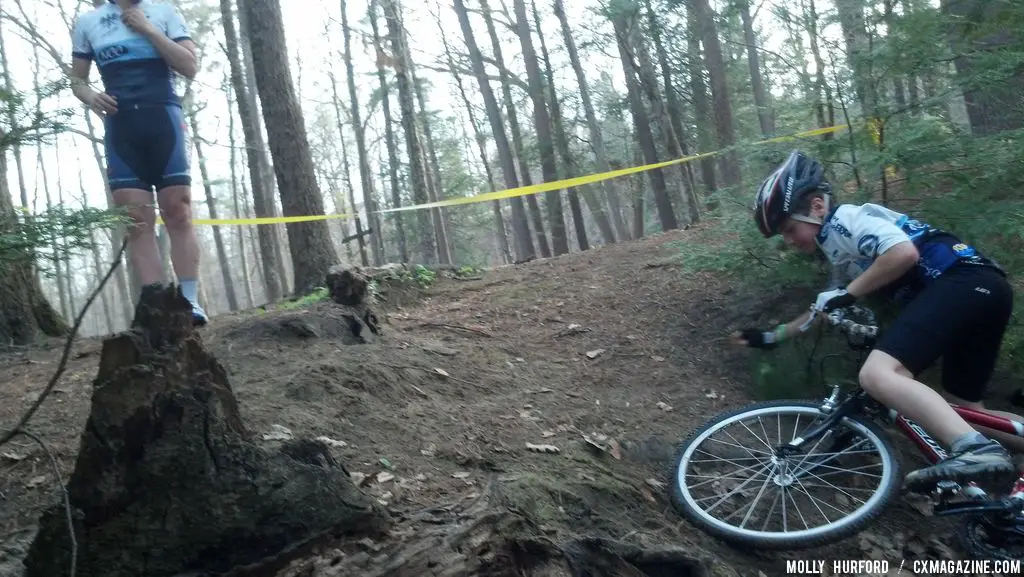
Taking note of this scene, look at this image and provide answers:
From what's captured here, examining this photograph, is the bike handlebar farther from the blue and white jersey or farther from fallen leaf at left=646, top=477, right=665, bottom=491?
the blue and white jersey

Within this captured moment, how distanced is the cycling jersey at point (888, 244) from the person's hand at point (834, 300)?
0.22m

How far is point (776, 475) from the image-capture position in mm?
3814

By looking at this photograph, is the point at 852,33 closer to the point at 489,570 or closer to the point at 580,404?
the point at 580,404

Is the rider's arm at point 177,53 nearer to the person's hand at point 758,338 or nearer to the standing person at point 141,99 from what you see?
the standing person at point 141,99

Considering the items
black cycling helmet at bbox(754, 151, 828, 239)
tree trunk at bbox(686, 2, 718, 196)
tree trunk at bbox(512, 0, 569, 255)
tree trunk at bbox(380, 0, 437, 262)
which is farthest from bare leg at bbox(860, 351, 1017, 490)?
tree trunk at bbox(512, 0, 569, 255)

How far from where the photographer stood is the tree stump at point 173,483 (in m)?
2.44

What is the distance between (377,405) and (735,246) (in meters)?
2.94

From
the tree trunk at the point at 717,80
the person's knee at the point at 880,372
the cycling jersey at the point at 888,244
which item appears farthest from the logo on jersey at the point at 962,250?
the tree trunk at the point at 717,80

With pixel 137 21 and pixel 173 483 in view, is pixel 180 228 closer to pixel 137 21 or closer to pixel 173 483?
pixel 137 21

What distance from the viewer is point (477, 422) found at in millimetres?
4359

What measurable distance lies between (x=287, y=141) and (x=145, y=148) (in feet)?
12.8

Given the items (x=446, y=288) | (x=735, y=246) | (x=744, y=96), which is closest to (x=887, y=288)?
(x=735, y=246)

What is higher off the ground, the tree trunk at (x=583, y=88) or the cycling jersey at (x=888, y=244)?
the tree trunk at (x=583, y=88)

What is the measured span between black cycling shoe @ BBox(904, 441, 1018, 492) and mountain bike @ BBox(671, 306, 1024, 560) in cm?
9
